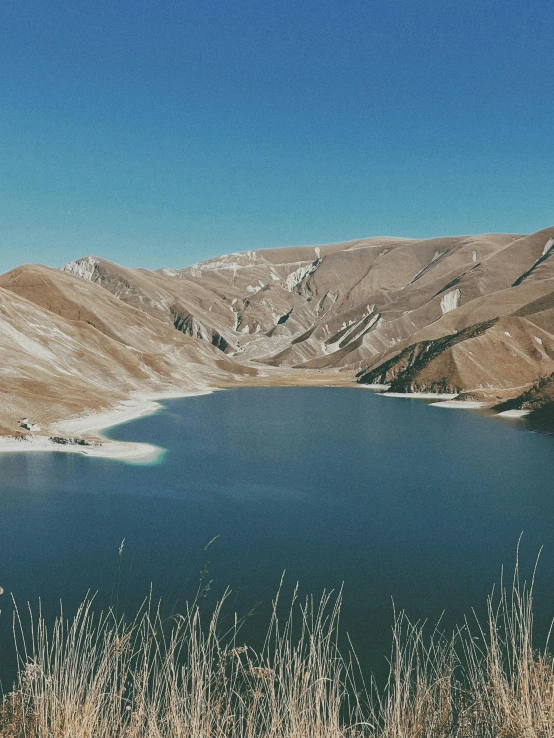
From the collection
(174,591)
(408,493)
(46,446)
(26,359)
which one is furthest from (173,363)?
(174,591)

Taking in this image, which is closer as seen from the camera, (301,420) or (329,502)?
(329,502)

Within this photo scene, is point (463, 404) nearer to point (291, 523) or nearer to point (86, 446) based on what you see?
point (86, 446)

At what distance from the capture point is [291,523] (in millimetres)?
33500

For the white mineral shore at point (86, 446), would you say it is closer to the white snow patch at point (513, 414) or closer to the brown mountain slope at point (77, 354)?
the brown mountain slope at point (77, 354)

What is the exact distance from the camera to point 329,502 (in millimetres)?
38312

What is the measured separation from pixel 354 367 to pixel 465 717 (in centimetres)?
17932

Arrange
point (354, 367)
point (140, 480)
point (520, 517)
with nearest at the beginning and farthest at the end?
point (520, 517) → point (140, 480) → point (354, 367)

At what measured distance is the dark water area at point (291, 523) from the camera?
23.0 meters

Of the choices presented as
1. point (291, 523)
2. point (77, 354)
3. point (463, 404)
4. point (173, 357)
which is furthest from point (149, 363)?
point (291, 523)

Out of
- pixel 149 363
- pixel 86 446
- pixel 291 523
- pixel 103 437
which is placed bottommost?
pixel 291 523

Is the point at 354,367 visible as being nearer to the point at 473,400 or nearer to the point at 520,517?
the point at 473,400

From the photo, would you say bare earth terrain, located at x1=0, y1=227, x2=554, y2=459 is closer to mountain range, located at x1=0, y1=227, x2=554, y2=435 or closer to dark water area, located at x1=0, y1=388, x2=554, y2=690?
mountain range, located at x1=0, y1=227, x2=554, y2=435

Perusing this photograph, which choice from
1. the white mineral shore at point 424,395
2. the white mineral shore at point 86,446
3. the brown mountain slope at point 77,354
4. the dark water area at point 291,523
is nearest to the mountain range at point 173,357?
the brown mountain slope at point 77,354

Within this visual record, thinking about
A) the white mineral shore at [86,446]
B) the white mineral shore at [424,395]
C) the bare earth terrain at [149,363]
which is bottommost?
the white mineral shore at [86,446]
